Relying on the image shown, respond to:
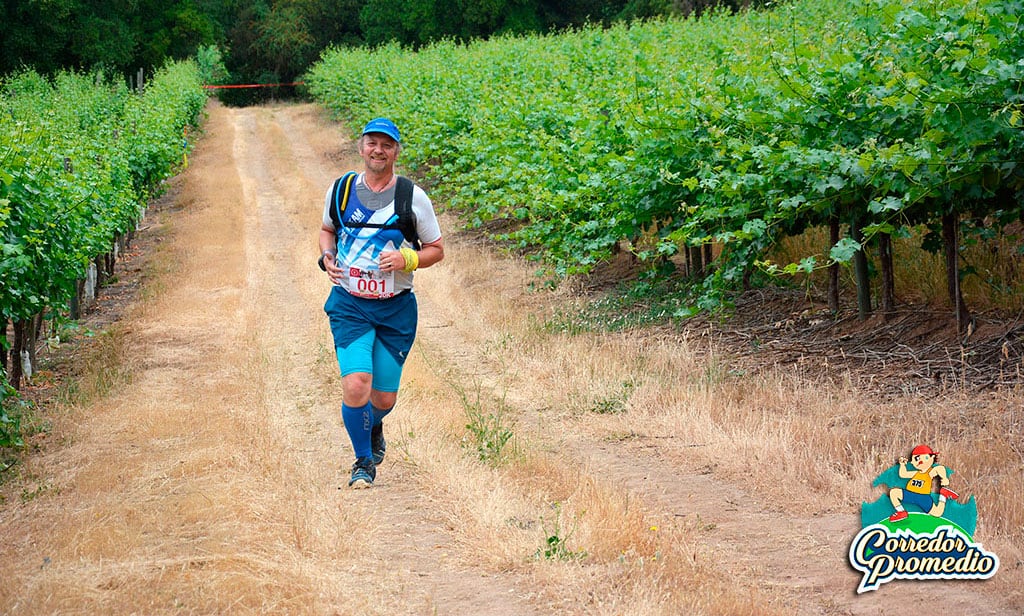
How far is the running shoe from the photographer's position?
19.8 feet

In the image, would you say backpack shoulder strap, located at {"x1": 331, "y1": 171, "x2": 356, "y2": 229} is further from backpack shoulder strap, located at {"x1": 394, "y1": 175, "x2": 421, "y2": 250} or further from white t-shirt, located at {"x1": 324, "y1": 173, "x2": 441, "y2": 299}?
backpack shoulder strap, located at {"x1": 394, "y1": 175, "x2": 421, "y2": 250}

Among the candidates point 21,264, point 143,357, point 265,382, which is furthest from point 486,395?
point 143,357

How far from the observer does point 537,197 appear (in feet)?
40.2

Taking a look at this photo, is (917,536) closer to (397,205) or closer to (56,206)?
(397,205)

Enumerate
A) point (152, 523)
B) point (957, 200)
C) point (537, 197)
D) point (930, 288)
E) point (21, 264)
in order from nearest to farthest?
point (152, 523)
point (957, 200)
point (21, 264)
point (930, 288)
point (537, 197)

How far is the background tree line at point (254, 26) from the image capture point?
43.5 m

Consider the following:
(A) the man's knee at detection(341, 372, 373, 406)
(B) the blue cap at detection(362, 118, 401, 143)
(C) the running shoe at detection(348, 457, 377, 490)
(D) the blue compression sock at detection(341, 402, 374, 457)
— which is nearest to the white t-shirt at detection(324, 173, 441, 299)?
(B) the blue cap at detection(362, 118, 401, 143)

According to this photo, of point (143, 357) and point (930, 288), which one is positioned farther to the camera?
point (143, 357)

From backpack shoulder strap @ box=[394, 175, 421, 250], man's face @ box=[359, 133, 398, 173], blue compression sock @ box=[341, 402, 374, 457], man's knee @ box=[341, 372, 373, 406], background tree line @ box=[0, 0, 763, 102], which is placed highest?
background tree line @ box=[0, 0, 763, 102]

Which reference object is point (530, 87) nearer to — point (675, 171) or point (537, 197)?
point (537, 197)

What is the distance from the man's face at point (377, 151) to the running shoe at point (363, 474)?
1.66m

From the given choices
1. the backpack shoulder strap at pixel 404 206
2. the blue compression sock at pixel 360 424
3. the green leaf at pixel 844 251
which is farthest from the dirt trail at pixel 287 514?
the green leaf at pixel 844 251

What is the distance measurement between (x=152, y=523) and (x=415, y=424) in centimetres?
224

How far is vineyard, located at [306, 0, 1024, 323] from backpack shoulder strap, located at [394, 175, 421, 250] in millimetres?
2832
